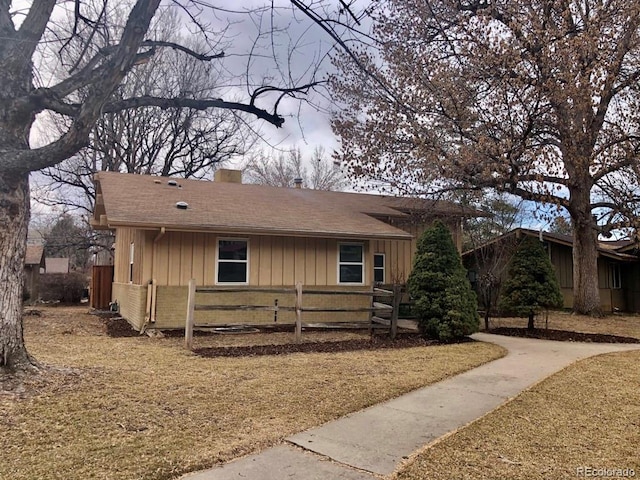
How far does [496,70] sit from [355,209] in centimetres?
575

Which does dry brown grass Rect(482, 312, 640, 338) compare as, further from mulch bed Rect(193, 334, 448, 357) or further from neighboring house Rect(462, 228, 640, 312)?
mulch bed Rect(193, 334, 448, 357)

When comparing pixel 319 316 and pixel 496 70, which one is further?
pixel 319 316

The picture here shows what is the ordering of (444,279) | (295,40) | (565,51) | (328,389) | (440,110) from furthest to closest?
(440,110)
(565,51)
(444,279)
(328,389)
(295,40)

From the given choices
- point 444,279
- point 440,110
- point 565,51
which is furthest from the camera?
point 440,110

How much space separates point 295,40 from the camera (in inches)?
222

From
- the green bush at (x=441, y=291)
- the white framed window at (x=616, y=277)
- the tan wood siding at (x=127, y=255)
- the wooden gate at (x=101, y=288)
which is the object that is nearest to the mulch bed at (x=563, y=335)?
the green bush at (x=441, y=291)

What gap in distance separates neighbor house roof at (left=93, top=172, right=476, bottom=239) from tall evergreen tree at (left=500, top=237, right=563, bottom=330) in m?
2.97

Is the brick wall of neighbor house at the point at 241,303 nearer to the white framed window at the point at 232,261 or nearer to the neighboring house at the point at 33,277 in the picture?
the white framed window at the point at 232,261

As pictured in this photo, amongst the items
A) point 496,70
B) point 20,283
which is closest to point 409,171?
point 496,70

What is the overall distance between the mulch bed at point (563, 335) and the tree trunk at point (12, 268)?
10.8 metres

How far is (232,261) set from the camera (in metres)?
12.5

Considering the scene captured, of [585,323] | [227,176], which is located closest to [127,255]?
[227,176]

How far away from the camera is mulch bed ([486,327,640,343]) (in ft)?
37.6

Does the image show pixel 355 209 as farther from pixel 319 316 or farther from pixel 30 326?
pixel 30 326
